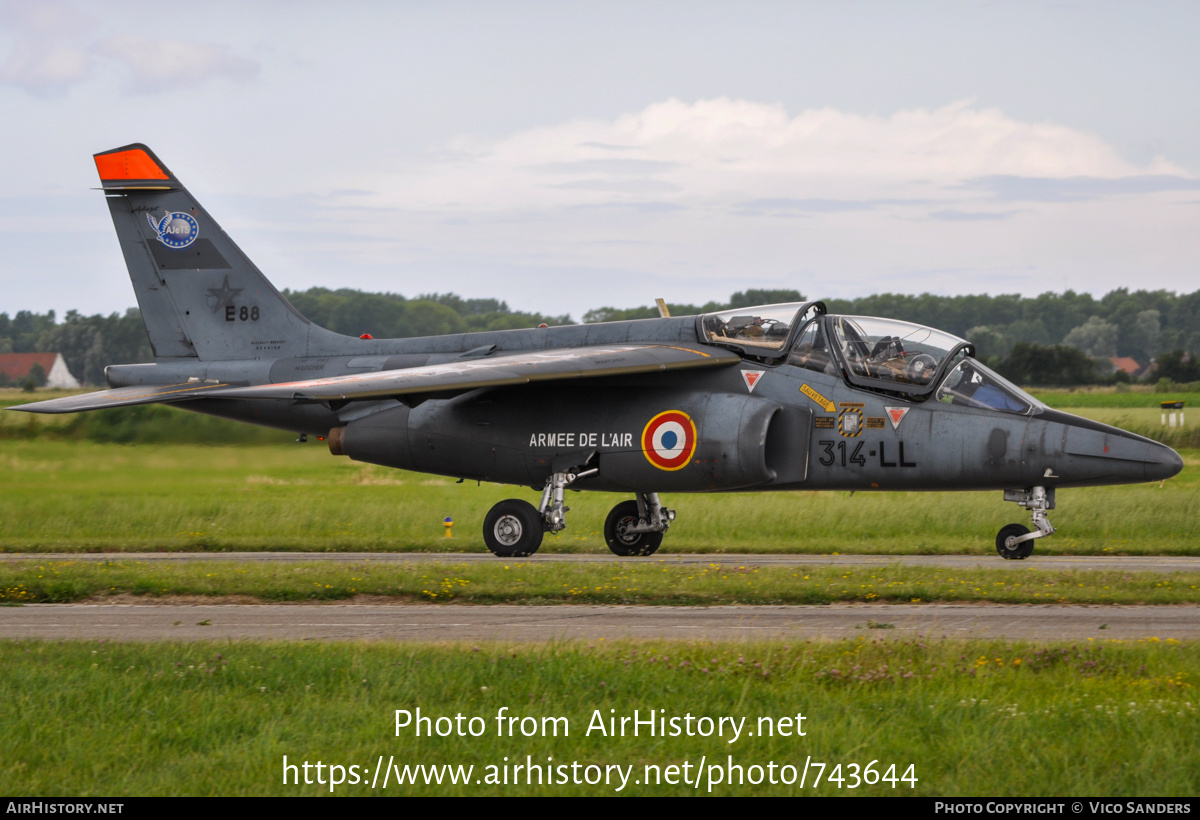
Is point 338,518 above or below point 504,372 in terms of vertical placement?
below

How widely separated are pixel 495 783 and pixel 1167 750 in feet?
11.7

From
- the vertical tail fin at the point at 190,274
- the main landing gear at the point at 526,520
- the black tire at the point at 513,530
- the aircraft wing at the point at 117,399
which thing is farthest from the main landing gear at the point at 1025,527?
the aircraft wing at the point at 117,399

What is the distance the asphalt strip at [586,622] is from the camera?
10.0 meters

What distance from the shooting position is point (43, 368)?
46000 mm

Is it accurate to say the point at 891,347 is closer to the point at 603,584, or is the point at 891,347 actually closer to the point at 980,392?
the point at 980,392

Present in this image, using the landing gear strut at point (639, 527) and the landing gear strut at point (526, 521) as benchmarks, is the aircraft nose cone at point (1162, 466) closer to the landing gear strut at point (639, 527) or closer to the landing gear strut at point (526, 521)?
the landing gear strut at point (639, 527)

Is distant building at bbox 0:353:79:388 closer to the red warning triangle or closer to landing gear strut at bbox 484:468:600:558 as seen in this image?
landing gear strut at bbox 484:468:600:558

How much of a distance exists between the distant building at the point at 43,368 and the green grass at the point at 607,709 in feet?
124

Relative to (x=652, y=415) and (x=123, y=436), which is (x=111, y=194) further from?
(x=652, y=415)

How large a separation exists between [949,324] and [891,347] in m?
52.5

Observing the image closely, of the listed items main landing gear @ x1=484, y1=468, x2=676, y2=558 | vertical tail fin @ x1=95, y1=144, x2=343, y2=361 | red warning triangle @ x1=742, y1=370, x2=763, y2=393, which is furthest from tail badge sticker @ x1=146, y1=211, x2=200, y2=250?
red warning triangle @ x1=742, y1=370, x2=763, y2=393

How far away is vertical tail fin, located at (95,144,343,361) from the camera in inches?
798

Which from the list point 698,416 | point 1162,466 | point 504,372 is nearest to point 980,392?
point 1162,466

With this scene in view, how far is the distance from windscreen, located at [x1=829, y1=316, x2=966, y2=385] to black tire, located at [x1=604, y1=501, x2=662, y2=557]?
4099 mm
